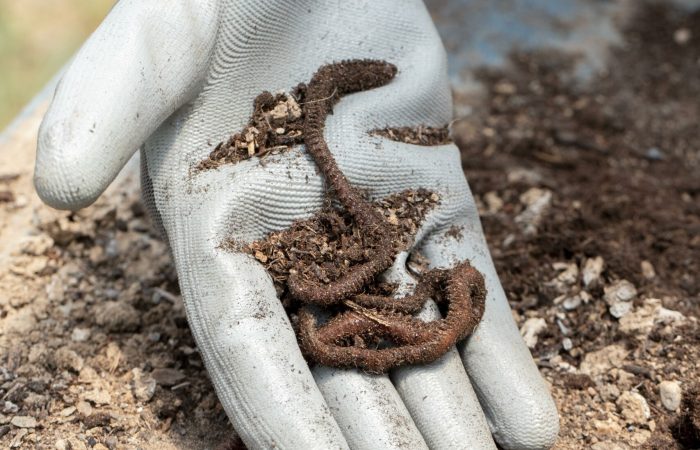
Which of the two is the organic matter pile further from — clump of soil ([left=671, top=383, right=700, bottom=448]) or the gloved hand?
clump of soil ([left=671, top=383, right=700, bottom=448])

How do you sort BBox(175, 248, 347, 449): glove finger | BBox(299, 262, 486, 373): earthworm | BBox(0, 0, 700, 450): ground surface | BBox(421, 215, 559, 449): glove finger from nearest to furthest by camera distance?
BBox(175, 248, 347, 449): glove finger
BBox(299, 262, 486, 373): earthworm
BBox(421, 215, 559, 449): glove finger
BBox(0, 0, 700, 450): ground surface

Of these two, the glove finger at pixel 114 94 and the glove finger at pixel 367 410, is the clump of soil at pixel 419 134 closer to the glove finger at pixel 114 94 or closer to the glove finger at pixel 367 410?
the glove finger at pixel 114 94

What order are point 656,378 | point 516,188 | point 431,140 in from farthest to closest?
point 516,188, point 431,140, point 656,378

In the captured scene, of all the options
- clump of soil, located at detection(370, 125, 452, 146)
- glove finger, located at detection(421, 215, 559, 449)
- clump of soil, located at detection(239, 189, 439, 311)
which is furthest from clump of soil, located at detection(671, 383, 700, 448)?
clump of soil, located at detection(370, 125, 452, 146)

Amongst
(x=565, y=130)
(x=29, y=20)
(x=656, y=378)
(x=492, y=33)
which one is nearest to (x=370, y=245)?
(x=656, y=378)

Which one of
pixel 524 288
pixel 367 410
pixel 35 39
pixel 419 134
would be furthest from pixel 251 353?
pixel 35 39

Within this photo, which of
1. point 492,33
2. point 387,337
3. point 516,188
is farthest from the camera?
point 492,33

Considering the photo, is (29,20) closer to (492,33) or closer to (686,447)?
(492,33)
